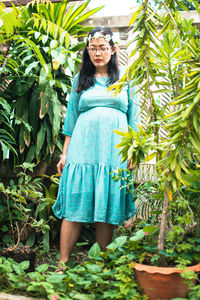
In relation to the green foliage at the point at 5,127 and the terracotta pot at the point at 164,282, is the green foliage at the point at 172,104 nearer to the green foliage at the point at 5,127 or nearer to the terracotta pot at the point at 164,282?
the terracotta pot at the point at 164,282

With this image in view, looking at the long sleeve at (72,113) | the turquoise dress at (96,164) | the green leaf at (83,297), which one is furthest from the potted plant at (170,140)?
the long sleeve at (72,113)

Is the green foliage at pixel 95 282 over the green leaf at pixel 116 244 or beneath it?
beneath

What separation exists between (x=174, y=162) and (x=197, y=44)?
20.4 inches

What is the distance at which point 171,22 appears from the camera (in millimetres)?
1773

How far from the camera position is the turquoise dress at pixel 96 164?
219 cm

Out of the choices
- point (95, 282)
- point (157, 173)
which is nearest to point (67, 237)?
point (95, 282)

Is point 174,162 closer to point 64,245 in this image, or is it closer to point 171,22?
point 171,22

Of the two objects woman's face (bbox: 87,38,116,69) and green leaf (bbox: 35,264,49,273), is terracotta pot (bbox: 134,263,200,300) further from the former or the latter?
woman's face (bbox: 87,38,116,69)

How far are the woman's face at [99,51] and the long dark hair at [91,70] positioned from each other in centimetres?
6

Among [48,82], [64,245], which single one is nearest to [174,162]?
[64,245]

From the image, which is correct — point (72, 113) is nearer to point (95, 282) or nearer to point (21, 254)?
point (21, 254)

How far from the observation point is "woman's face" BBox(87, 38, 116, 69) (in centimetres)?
233

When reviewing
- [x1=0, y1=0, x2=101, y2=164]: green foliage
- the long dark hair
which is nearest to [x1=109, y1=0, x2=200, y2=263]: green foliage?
the long dark hair

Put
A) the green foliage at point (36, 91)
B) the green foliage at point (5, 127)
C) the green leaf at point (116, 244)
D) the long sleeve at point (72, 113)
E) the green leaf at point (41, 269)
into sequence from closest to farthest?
the green leaf at point (116, 244), the green leaf at point (41, 269), the long sleeve at point (72, 113), the green foliage at point (5, 127), the green foliage at point (36, 91)
